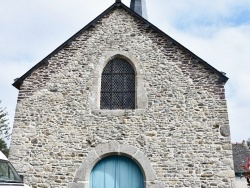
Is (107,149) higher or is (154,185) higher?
(107,149)

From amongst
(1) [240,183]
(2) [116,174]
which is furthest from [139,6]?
(1) [240,183]

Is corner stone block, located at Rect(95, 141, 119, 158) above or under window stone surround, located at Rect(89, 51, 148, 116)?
under

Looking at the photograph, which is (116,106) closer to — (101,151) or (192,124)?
(101,151)

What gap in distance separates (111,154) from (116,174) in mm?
551

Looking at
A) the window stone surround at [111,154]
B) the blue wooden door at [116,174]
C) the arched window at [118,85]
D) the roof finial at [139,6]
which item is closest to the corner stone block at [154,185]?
the window stone surround at [111,154]

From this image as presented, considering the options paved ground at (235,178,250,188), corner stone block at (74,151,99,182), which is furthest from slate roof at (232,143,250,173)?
corner stone block at (74,151,99,182)

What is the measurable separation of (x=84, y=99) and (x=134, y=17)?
10.4ft

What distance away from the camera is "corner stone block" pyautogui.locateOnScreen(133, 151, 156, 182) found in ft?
24.1

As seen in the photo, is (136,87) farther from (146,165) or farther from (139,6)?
(139,6)

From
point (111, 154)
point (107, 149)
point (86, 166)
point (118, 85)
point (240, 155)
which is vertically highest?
point (118, 85)

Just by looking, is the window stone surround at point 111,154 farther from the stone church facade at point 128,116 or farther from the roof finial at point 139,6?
the roof finial at point 139,6

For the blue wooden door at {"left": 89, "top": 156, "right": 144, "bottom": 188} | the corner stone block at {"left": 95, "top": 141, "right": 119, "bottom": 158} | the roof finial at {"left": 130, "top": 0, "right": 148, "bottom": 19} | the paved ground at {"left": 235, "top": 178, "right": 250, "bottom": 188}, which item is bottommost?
the paved ground at {"left": 235, "top": 178, "right": 250, "bottom": 188}

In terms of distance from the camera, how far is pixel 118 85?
8.44 m

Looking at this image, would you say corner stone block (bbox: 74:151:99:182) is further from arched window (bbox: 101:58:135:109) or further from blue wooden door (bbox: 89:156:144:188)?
arched window (bbox: 101:58:135:109)
